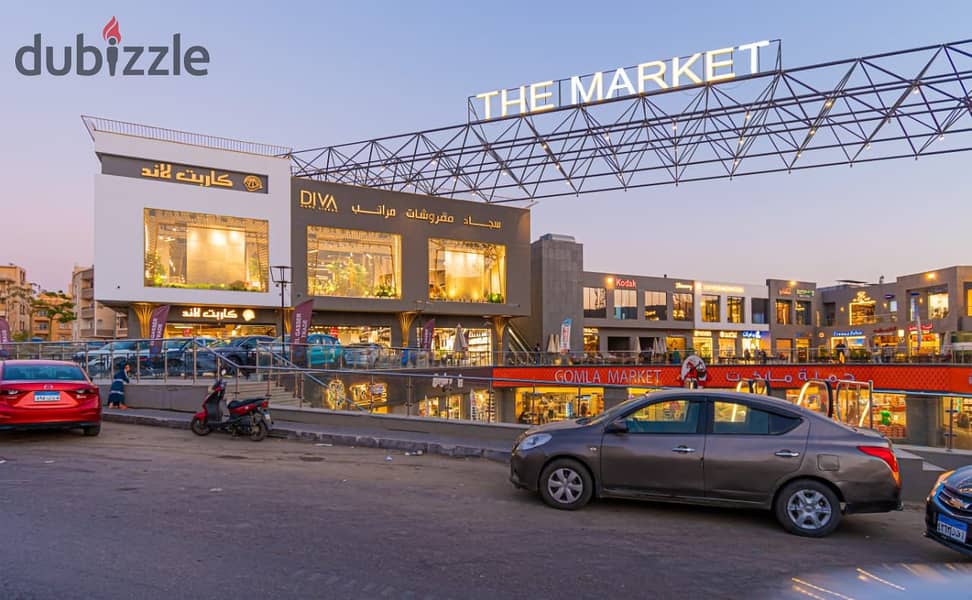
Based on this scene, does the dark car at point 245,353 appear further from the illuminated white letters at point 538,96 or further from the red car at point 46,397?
the illuminated white letters at point 538,96

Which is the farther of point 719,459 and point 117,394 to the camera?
point 117,394

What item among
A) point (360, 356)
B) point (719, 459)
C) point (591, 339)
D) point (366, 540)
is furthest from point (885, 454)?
point (591, 339)

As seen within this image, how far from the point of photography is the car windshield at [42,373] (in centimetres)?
→ 1212

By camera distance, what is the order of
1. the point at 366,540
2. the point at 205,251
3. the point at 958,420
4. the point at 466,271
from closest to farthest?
the point at 366,540 < the point at 958,420 < the point at 205,251 < the point at 466,271

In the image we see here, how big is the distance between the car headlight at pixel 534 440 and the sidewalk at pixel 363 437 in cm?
314

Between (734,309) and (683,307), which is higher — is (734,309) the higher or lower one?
the lower one

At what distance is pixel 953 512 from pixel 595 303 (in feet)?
190

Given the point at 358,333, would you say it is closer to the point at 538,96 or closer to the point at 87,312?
the point at 538,96

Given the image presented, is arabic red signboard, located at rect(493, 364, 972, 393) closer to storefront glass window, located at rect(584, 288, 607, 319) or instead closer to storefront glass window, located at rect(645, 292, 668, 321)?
storefront glass window, located at rect(584, 288, 607, 319)

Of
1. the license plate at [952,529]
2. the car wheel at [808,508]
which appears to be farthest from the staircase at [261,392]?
the license plate at [952,529]

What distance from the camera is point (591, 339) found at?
64.4 metres

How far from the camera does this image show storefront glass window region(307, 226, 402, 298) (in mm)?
42562

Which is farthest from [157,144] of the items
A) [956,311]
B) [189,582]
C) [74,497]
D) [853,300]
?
[853,300]

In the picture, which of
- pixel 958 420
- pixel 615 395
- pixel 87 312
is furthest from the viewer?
pixel 87 312
